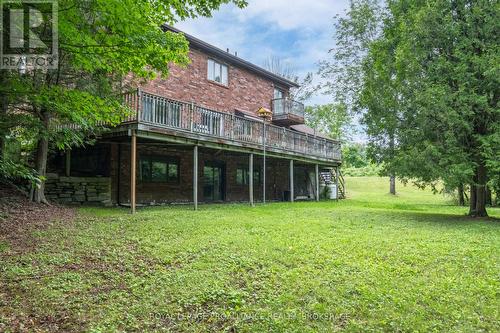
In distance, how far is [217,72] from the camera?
60.1ft

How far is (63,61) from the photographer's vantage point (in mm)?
9977

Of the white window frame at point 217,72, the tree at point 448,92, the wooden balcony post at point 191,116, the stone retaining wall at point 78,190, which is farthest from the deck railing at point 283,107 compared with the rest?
the stone retaining wall at point 78,190

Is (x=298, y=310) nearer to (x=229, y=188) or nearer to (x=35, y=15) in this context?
(x=35, y=15)

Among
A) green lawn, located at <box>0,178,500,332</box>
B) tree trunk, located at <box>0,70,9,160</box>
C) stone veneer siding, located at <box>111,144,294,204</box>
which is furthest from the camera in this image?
stone veneer siding, located at <box>111,144,294,204</box>

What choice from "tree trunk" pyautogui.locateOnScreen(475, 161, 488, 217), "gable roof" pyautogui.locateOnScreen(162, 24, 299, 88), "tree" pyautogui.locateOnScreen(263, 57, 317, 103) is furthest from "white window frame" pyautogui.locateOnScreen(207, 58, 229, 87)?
"tree" pyautogui.locateOnScreen(263, 57, 317, 103)

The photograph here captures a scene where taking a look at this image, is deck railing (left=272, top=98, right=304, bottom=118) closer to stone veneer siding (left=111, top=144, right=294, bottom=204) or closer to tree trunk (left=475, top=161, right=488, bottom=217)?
stone veneer siding (left=111, top=144, right=294, bottom=204)

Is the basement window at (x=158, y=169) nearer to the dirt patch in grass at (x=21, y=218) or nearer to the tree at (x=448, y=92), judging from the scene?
the dirt patch in grass at (x=21, y=218)

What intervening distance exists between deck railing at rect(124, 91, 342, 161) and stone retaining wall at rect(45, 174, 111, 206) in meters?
3.49

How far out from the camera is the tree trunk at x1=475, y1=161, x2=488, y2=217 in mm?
11227

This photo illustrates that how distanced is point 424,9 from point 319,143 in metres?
10.2

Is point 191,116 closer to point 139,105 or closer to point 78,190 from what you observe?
point 139,105

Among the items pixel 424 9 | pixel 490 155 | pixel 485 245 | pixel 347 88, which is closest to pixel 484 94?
pixel 490 155

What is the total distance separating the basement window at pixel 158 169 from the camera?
1468 centimetres

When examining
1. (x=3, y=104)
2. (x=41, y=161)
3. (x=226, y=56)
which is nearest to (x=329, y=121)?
(x=226, y=56)
